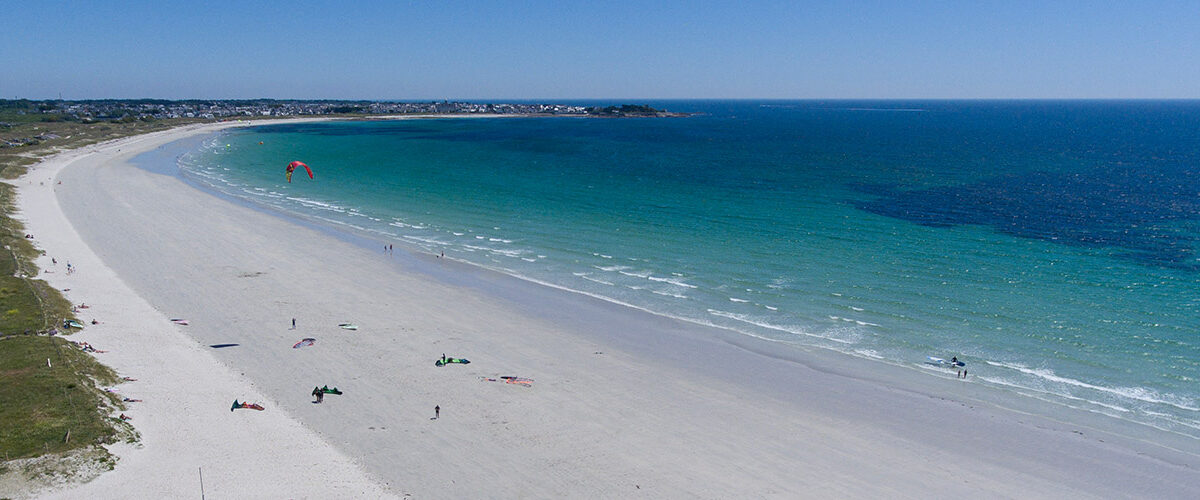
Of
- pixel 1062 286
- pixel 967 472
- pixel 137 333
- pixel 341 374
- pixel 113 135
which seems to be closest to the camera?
pixel 967 472

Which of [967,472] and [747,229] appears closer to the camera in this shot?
[967,472]

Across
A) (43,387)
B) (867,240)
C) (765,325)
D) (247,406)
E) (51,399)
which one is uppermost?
(867,240)

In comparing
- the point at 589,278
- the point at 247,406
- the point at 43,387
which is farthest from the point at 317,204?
the point at 247,406

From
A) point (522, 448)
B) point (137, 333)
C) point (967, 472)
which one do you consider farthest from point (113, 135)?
point (967, 472)

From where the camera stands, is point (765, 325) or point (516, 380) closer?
point (516, 380)

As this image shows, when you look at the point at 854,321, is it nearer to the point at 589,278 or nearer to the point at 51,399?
the point at 589,278

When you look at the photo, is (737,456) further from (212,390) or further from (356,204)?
(356,204)

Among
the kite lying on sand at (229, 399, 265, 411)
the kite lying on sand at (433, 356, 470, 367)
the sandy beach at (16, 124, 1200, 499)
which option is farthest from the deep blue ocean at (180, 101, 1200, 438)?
the kite lying on sand at (229, 399, 265, 411)
